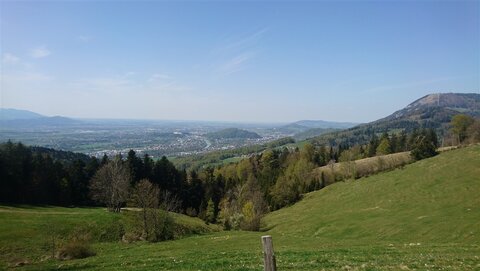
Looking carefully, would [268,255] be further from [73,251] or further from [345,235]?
[345,235]

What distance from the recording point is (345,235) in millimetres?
47844

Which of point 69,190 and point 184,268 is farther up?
point 184,268

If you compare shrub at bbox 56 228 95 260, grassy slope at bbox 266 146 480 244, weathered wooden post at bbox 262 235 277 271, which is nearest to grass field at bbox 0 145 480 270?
grassy slope at bbox 266 146 480 244

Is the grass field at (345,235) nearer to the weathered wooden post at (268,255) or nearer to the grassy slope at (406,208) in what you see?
the grassy slope at (406,208)

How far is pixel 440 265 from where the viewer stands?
16.6 metres

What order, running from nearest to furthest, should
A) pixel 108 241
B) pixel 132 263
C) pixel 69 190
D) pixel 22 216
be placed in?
pixel 132 263 → pixel 108 241 → pixel 22 216 → pixel 69 190

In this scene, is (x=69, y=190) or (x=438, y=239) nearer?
(x=438, y=239)

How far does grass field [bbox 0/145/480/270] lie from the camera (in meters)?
19.8

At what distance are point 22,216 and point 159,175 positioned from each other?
52280 mm

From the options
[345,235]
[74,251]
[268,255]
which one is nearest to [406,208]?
[345,235]

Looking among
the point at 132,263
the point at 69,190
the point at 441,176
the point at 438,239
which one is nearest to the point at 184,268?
the point at 132,263

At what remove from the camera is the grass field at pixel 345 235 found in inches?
778

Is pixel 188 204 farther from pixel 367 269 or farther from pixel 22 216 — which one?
pixel 367 269

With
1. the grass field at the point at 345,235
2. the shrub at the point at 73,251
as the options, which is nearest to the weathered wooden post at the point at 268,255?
the grass field at the point at 345,235
